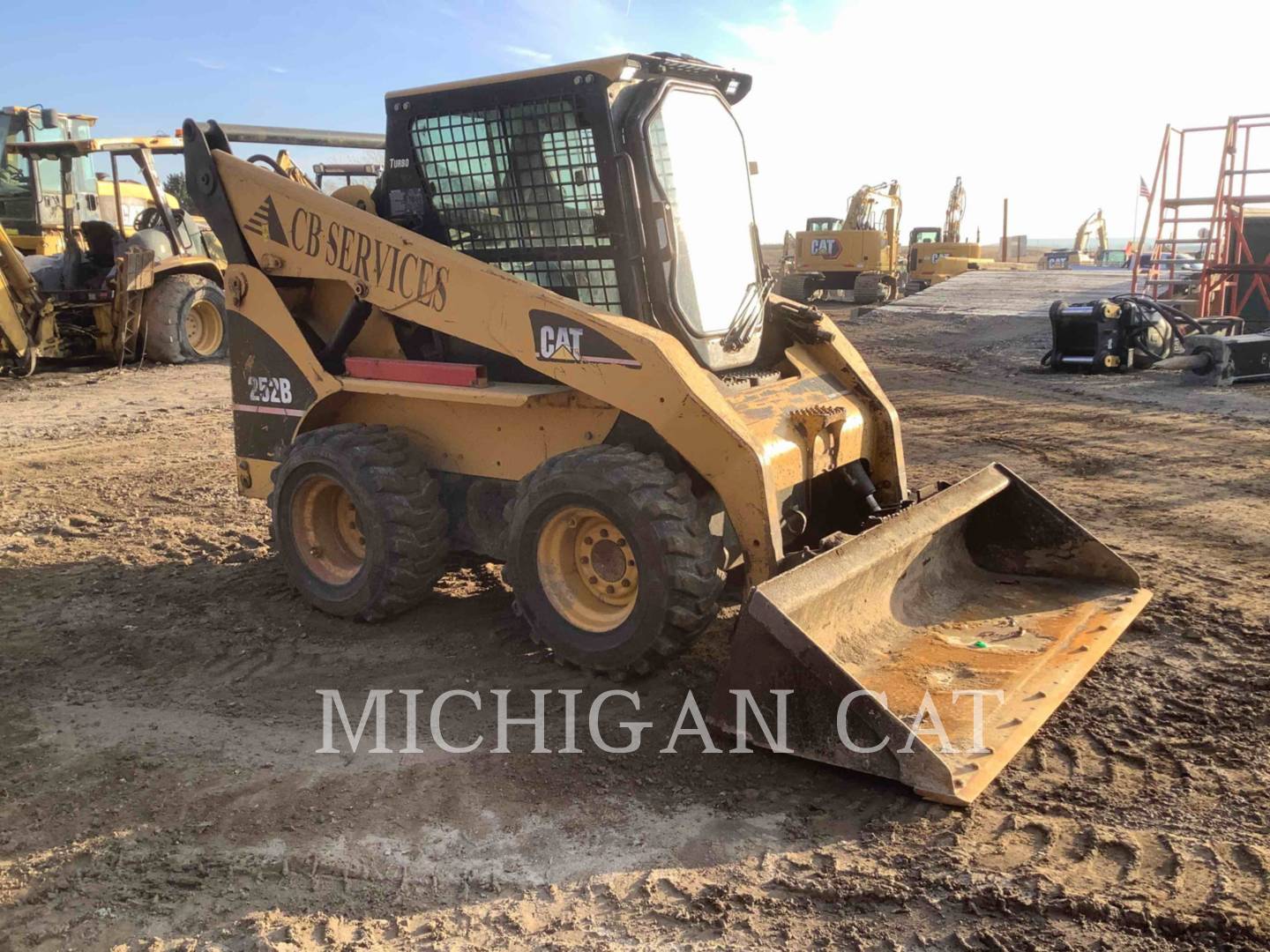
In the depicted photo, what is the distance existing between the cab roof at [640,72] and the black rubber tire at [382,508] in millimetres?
1587

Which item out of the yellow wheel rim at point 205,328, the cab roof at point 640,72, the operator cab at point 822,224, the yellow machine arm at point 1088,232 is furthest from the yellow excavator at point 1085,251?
the cab roof at point 640,72

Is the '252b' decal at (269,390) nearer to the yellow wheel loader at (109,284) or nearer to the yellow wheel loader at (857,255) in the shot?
the yellow wheel loader at (109,284)

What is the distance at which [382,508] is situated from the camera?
4.66m

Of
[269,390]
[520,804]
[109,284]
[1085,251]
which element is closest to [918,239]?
[1085,251]

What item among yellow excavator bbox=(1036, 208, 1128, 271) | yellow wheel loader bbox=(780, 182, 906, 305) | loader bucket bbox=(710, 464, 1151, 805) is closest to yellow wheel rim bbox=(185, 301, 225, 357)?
loader bucket bbox=(710, 464, 1151, 805)

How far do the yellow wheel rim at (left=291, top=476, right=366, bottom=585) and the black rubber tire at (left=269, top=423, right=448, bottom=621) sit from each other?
100 millimetres

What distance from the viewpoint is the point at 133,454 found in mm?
8695

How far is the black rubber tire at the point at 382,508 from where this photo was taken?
4684 mm

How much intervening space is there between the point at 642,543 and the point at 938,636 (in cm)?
137

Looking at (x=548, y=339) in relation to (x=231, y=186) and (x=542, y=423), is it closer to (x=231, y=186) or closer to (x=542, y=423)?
(x=542, y=423)

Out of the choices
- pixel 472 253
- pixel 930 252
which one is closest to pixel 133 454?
pixel 472 253

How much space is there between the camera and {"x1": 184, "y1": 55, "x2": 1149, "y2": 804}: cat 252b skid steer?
3900mm

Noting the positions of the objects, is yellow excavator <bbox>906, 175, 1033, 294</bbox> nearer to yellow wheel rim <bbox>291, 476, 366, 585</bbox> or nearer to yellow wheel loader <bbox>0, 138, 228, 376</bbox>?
yellow wheel loader <bbox>0, 138, 228, 376</bbox>

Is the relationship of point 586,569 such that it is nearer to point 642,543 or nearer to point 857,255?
point 642,543
